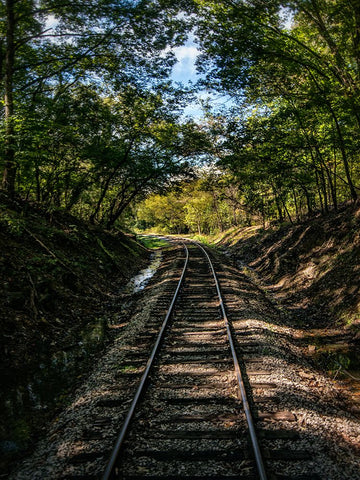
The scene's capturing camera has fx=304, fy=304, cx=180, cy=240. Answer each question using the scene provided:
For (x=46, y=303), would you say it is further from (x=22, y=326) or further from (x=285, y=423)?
(x=285, y=423)

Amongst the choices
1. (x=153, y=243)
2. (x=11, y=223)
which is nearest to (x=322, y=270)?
(x=11, y=223)

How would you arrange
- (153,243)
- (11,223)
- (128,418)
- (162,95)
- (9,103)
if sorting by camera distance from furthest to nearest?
(153,243) → (162,95) → (9,103) → (11,223) → (128,418)

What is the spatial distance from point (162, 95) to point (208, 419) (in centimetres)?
1620

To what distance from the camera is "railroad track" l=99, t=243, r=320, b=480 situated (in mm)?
3096

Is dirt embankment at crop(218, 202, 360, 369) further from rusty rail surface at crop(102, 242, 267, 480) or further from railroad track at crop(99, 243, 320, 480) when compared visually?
rusty rail surface at crop(102, 242, 267, 480)

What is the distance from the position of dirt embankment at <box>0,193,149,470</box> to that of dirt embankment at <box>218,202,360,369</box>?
5190mm

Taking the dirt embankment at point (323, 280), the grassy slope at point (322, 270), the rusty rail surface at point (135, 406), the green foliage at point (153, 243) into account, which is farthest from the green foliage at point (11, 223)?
the green foliage at point (153, 243)

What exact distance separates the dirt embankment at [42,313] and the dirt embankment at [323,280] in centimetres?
519

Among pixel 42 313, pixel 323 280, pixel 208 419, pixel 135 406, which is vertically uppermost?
pixel 42 313

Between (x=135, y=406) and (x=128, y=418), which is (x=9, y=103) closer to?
(x=135, y=406)

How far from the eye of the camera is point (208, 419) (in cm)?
388

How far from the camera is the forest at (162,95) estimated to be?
8.16m

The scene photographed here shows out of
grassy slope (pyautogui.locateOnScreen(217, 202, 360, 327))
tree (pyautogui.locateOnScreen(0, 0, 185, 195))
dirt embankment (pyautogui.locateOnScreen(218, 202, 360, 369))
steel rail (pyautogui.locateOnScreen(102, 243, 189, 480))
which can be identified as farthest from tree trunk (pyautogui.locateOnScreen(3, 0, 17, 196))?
grassy slope (pyautogui.locateOnScreen(217, 202, 360, 327))

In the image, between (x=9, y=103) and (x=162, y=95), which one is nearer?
(x=9, y=103)
